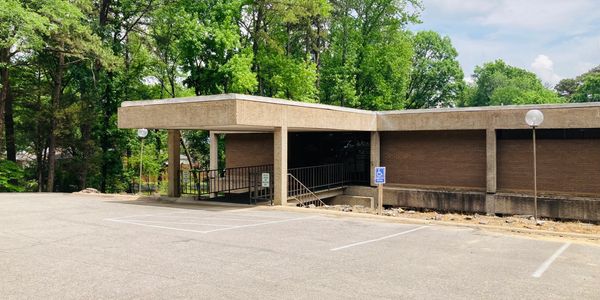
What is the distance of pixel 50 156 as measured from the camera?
27766 millimetres

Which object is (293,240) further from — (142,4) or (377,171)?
(142,4)

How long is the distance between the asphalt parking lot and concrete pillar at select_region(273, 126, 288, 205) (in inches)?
121

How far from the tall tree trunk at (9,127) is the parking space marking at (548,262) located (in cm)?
3102

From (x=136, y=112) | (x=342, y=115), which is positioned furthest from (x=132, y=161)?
(x=342, y=115)

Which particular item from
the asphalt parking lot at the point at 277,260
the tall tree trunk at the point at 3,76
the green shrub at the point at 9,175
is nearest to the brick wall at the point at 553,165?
the asphalt parking lot at the point at 277,260

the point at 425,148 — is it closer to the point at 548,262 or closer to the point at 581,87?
the point at 548,262

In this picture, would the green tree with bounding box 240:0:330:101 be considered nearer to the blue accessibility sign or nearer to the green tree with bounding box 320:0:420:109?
the green tree with bounding box 320:0:420:109

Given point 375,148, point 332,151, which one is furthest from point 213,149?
point 375,148

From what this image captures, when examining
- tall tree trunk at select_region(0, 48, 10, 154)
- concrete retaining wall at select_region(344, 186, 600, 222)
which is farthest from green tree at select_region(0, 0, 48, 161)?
concrete retaining wall at select_region(344, 186, 600, 222)

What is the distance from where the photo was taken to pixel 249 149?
25.5 meters

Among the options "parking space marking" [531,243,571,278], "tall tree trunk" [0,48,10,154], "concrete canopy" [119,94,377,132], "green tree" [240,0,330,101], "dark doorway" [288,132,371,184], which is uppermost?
"green tree" [240,0,330,101]

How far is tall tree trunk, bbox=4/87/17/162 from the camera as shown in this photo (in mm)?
29469

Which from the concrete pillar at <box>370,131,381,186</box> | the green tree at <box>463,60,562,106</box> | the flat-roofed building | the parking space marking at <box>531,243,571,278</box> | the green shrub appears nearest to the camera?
the parking space marking at <box>531,243,571,278</box>

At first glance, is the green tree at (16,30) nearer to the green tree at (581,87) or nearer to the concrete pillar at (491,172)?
the concrete pillar at (491,172)
